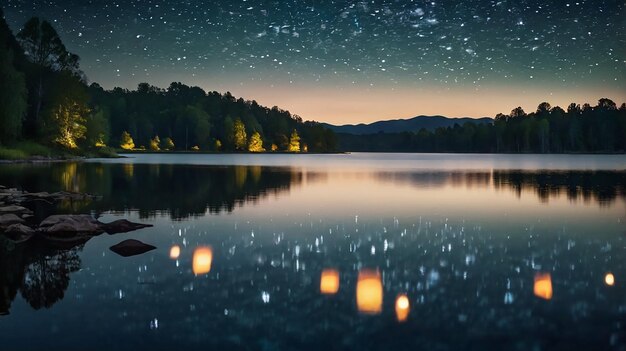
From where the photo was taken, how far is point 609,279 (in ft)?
44.9

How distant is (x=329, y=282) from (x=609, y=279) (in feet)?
23.8

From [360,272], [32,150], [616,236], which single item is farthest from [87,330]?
[32,150]

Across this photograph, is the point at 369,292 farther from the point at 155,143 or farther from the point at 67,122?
the point at 155,143

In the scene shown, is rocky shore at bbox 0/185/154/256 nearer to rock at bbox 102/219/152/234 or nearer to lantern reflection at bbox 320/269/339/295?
rock at bbox 102/219/152/234

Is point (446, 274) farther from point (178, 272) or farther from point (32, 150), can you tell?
point (32, 150)

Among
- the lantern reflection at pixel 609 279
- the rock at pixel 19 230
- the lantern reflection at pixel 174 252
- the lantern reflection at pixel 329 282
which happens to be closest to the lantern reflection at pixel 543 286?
the lantern reflection at pixel 609 279

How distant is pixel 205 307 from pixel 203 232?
10000 mm

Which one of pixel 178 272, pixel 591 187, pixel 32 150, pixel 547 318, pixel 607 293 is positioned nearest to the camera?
pixel 547 318

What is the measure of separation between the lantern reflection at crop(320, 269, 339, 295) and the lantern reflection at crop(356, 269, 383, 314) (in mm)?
553

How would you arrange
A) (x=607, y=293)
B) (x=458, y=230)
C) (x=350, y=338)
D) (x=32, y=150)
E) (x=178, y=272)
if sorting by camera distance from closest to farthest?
(x=350, y=338) < (x=607, y=293) < (x=178, y=272) < (x=458, y=230) < (x=32, y=150)

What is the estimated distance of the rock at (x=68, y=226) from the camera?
18.8 m

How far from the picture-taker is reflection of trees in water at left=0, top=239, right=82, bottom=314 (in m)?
11.2

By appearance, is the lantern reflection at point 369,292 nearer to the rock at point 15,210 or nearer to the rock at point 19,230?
the rock at point 19,230

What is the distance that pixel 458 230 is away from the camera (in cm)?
2206
